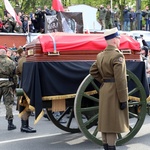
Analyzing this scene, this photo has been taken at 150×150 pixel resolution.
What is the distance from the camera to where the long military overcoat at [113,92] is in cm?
443

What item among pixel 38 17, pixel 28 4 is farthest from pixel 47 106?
pixel 28 4

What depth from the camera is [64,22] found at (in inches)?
248

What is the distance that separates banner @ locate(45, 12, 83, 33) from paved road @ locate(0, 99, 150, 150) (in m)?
1.90

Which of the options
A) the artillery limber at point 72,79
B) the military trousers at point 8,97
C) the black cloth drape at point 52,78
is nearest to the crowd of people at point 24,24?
the military trousers at point 8,97

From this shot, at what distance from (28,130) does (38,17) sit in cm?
1275

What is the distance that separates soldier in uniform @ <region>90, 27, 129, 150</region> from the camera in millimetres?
4441

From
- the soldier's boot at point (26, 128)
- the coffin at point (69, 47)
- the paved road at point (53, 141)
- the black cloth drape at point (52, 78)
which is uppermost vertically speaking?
the coffin at point (69, 47)

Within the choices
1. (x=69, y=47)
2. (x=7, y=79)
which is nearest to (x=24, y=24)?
(x=7, y=79)

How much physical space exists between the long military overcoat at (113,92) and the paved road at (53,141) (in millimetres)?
971

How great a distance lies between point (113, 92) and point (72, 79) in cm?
111

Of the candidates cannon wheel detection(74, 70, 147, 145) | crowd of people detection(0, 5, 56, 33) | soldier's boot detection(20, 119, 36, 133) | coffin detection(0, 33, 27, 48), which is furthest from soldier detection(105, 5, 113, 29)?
cannon wheel detection(74, 70, 147, 145)

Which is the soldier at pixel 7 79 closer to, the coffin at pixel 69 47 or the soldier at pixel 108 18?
the coffin at pixel 69 47

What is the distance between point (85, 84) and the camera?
5133mm

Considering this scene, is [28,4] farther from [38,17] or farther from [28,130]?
[28,130]
